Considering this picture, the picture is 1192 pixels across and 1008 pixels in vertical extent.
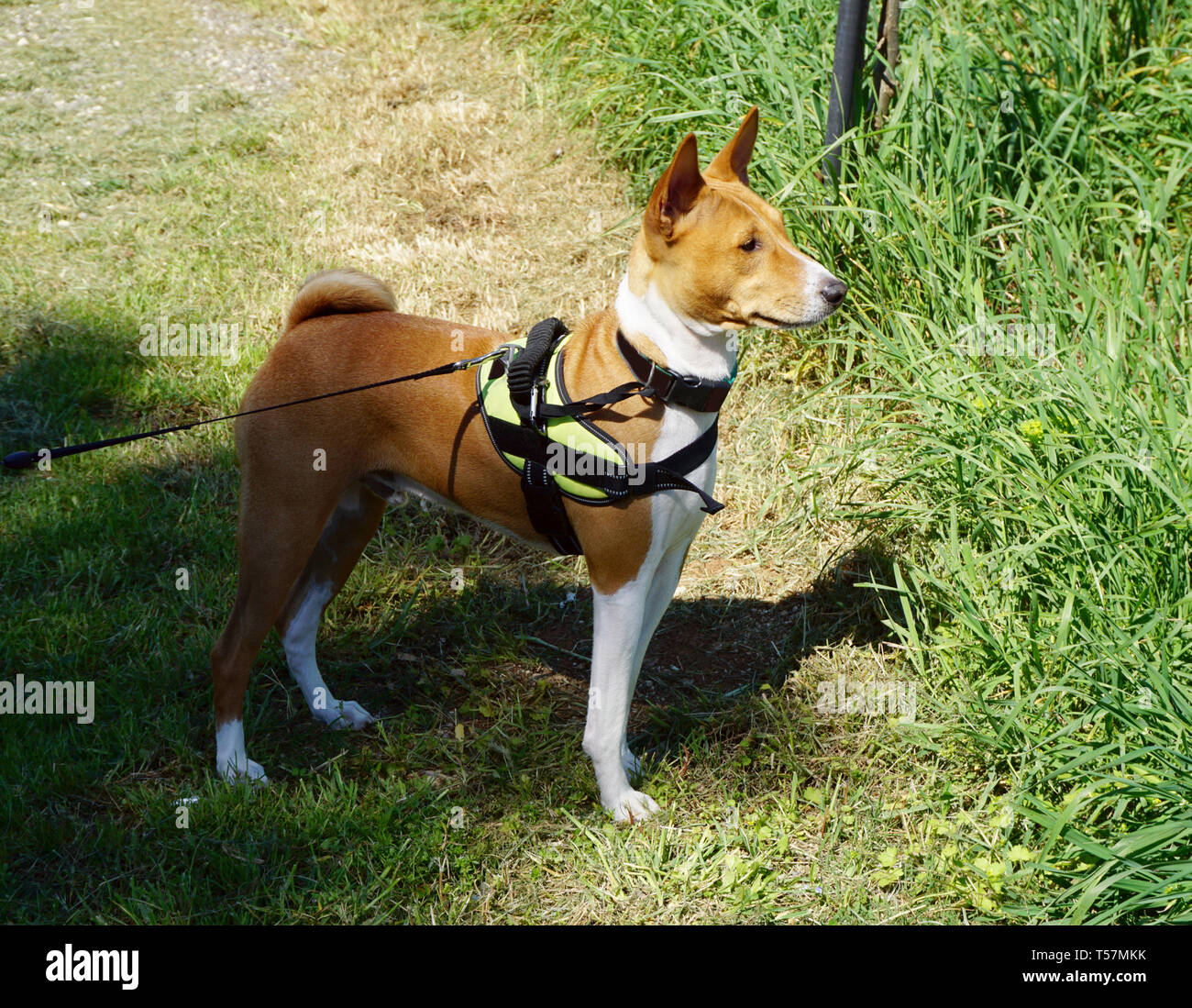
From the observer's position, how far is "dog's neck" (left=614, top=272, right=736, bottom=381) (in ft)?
9.36

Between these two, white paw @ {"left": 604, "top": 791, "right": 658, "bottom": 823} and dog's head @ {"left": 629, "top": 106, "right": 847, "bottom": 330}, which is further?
white paw @ {"left": 604, "top": 791, "right": 658, "bottom": 823}

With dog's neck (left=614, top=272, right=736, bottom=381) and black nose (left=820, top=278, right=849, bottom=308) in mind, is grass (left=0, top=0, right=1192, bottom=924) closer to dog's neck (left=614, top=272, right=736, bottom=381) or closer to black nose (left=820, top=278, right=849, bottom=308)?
black nose (left=820, top=278, right=849, bottom=308)

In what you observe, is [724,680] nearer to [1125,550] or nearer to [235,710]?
[1125,550]

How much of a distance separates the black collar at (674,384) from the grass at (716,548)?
4.15ft

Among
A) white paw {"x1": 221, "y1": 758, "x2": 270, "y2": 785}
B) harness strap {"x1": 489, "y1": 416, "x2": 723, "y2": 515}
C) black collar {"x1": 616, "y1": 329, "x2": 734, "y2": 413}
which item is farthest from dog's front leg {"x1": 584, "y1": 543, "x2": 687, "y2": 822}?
white paw {"x1": 221, "y1": 758, "x2": 270, "y2": 785}

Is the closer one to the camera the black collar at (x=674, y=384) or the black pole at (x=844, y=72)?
the black collar at (x=674, y=384)

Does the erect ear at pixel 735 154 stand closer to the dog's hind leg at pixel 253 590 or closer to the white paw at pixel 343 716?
the dog's hind leg at pixel 253 590

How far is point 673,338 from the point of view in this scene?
2.88 m

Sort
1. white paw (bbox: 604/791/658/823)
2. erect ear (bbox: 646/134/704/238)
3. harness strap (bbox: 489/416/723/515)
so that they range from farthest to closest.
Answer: white paw (bbox: 604/791/658/823) → harness strap (bbox: 489/416/723/515) → erect ear (bbox: 646/134/704/238)

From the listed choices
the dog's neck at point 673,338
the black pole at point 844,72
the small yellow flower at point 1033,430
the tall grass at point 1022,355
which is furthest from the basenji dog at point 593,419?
the black pole at point 844,72

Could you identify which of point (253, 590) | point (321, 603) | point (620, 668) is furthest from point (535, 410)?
point (321, 603)

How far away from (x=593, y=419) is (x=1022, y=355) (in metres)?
2.08

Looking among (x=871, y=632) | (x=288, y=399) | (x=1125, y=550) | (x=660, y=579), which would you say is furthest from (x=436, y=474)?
(x=1125, y=550)

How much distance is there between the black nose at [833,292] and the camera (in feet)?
9.09
